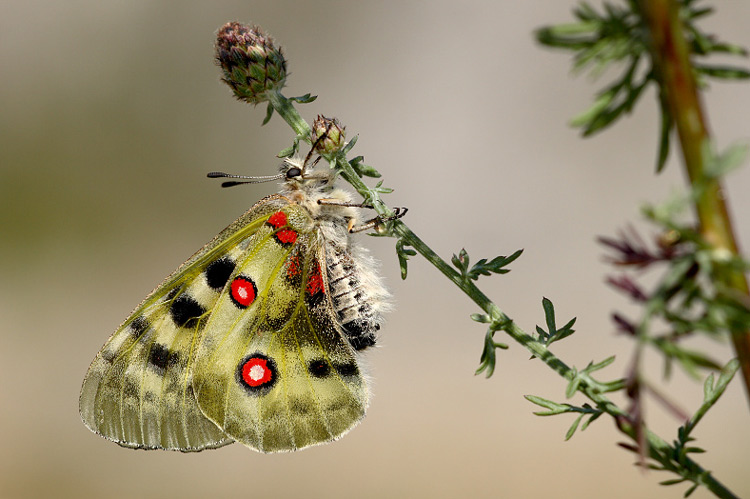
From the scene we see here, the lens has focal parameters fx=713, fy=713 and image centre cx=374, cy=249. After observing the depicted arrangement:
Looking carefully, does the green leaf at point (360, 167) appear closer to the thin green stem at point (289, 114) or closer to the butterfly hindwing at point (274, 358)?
the thin green stem at point (289, 114)

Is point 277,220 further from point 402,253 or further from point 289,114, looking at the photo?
point 402,253

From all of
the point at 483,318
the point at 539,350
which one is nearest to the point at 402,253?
the point at 483,318

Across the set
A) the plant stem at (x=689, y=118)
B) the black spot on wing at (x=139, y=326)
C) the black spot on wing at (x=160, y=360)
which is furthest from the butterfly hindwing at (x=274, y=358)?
the plant stem at (x=689, y=118)

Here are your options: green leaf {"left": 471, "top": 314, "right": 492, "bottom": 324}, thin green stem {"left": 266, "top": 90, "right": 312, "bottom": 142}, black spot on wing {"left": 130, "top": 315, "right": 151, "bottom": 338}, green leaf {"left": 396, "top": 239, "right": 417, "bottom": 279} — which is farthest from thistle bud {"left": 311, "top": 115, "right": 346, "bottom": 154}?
black spot on wing {"left": 130, "top": 315, "right": 151, "bottom": 338}

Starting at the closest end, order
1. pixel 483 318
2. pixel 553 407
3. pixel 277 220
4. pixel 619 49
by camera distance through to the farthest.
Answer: pixel 619 49 → pixel 553 407 → pixel 483 318 → pixel 277 220

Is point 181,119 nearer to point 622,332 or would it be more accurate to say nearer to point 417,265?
point 417,265

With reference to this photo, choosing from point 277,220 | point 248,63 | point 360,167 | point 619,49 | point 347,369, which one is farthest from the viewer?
point 277,220

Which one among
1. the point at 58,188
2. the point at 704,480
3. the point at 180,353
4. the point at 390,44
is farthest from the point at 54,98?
the point at 704,480
